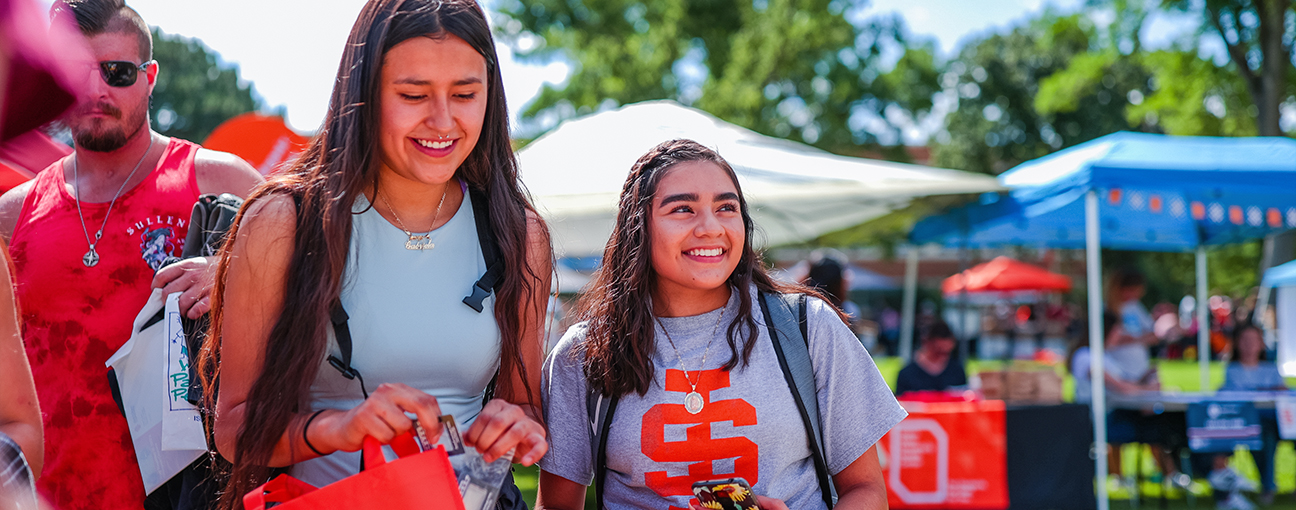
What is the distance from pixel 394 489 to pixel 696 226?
3.30ft

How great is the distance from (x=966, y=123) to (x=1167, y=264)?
962cm

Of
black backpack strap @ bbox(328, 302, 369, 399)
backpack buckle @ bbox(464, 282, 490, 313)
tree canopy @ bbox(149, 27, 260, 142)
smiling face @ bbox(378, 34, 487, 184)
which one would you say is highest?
tree canopy @ bbox(149, 27, 260, 142)

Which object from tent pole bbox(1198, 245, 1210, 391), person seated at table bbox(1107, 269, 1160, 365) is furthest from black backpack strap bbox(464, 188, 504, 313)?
tent pole bbox(1198, 245, 1210, 391)

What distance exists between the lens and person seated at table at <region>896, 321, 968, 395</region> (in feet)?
23.2

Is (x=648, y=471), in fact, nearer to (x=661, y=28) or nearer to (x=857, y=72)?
(x=661, y=28)

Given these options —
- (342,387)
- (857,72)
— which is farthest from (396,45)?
(857,72)

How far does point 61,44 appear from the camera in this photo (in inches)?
29.6

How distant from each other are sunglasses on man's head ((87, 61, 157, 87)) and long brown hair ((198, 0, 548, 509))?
770 millimetres

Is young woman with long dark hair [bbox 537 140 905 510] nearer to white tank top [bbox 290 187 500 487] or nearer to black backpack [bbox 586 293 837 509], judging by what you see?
black backpack [bbox 586 293 837 509]

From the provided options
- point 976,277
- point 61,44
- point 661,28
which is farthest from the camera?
point 976,277

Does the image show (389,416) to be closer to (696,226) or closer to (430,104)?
(430,104)

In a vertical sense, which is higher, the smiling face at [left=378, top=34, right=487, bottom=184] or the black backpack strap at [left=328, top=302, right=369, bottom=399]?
the smiling face at [left=378, top=34, right=487, bottom=184]

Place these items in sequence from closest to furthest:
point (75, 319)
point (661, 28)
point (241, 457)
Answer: point (241, 457) → point (75, 319) → point (661, 28)

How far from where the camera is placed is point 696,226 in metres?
2.20
